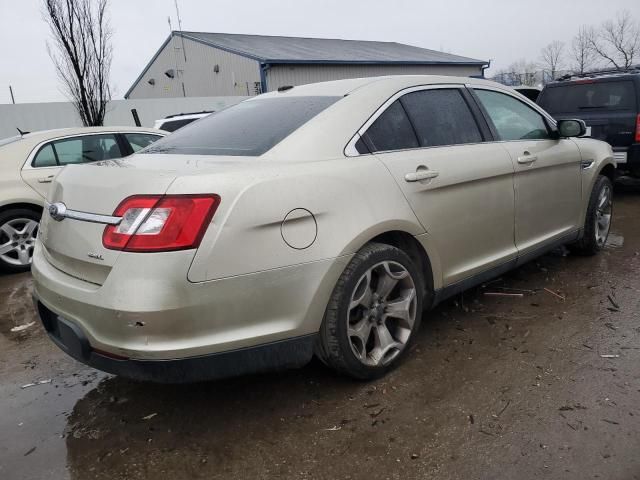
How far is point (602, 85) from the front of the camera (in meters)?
7.59

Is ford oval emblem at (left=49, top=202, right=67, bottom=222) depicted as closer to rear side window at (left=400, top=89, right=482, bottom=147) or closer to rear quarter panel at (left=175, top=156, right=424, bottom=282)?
rear quarter panel at (left=175, top=156, right=424, bottom=282)

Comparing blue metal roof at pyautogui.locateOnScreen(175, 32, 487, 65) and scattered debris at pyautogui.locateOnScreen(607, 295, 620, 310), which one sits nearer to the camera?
scattered debris at pyautogui.locateOnScreen(607, 295, 620, 310)

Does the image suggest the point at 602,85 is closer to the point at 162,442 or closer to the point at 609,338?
the point at 609,338

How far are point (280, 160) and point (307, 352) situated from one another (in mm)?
908

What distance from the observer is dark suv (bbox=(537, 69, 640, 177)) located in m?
7.22

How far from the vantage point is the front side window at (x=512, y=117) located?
149 inches

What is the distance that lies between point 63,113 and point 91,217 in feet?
55.2

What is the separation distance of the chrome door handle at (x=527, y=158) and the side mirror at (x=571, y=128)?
1.64 ft

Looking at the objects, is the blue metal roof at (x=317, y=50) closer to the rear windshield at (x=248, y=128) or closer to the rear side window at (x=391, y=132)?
the rear windshield at (x=248, y=128)

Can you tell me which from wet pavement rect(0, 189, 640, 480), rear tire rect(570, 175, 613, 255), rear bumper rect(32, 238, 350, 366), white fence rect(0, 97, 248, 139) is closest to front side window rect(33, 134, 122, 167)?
wet pavement rect(0, 189, 640, 480)

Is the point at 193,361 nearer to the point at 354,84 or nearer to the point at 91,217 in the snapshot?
the point at 91,217

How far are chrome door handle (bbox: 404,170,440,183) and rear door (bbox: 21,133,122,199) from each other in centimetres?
417

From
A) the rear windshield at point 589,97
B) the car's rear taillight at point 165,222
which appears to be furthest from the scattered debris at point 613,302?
the rear windshield at point 589,97

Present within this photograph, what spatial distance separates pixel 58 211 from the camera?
8.53 ft
